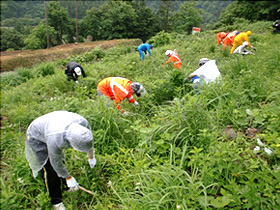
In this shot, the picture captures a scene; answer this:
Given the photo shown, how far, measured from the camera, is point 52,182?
7.77ft

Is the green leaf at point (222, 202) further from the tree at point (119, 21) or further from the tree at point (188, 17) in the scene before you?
the tree at point (188, 17)

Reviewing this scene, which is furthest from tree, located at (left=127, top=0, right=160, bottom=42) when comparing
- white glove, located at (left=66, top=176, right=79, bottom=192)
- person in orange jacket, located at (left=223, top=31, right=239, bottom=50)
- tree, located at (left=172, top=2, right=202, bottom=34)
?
white glove, located at (left=66, top=176, right=79, bottom=192)

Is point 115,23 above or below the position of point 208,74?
below

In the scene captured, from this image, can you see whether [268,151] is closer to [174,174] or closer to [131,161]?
[174,174]

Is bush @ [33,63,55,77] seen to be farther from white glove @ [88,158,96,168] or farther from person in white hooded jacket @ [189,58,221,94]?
white glove @ [88,158,96,168]

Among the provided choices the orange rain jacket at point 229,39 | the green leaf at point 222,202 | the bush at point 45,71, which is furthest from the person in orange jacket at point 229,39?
the bush at point 45,71

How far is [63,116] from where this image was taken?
2.15 metres

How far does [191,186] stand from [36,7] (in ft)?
303

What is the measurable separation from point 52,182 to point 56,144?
0.68 m

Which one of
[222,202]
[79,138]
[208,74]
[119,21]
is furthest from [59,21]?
[222,202]

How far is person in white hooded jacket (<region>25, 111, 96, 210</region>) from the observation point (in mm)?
1956

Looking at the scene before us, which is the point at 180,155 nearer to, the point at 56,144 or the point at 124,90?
the point at 56,144

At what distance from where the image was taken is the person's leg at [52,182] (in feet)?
7.75

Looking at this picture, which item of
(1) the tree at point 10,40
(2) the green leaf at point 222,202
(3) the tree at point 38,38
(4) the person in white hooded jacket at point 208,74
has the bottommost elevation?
(1) the tree at point 10,40
